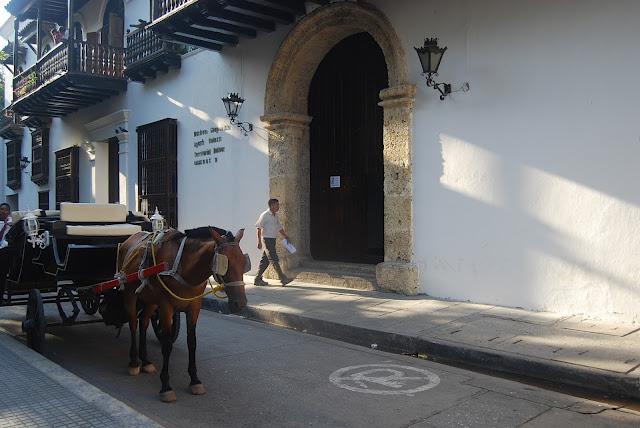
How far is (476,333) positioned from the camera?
630 centimetres

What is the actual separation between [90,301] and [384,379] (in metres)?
3.46

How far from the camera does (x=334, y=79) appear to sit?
10.9 m

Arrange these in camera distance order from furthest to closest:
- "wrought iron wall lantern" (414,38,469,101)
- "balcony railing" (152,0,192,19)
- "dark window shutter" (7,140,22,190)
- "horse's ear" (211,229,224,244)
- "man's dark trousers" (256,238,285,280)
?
"dark window shutter" (7,140,22,190) < "balcony railing" (152,0,192,19) < "man's dark trousers" (256,238,285,280) < "wrought iron wall lantern" (414,38,469,101) < "horse's ear" (211,229,224,244)

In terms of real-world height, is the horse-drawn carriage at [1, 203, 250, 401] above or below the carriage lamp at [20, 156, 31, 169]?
below

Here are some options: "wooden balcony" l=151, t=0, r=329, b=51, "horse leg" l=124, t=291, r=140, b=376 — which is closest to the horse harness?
"horse leg" l=124, t=291, r=140, b=376

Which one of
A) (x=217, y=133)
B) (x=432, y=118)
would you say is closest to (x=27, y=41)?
(x=217, y=133)

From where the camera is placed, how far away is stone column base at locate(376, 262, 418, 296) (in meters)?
8.65

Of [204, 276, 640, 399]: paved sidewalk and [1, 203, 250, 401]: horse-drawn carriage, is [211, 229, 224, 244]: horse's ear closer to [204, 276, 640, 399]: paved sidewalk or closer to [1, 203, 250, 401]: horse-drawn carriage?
[1, 203, 250, 401]: horse-drawn carriage

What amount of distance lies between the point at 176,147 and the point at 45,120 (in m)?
10.4

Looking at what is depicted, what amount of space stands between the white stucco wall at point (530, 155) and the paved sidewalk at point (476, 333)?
52 centimetres

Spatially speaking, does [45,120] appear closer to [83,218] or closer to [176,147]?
[176,147]

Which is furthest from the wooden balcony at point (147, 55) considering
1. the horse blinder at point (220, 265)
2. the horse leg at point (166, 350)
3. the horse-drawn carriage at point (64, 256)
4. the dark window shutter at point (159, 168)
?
the horse blinder at point (220, 265)

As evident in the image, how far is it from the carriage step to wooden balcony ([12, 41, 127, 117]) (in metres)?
9.08

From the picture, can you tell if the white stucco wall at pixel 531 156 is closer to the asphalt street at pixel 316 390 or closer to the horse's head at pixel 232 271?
the asphalt street at pixel 316 390
